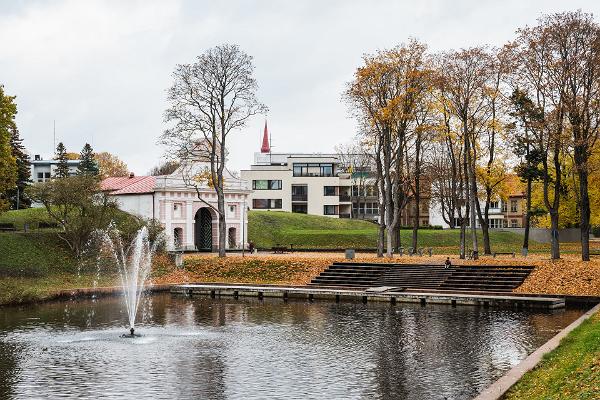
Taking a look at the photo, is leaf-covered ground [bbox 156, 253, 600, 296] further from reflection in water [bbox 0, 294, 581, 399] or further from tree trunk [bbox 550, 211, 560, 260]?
reflection in water [bbox 0, 294, 581, 399]

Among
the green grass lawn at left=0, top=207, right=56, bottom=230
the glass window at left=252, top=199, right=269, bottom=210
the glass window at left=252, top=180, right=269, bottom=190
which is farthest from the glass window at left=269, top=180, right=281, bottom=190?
the green grass lawn at left=0, top=207, right=56, bottom=230

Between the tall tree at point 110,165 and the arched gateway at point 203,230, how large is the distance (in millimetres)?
59478

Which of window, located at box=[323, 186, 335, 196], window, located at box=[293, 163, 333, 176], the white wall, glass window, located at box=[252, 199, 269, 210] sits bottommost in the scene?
the white wall

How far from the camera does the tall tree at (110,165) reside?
12850 cm

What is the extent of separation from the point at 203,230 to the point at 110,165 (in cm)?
6544

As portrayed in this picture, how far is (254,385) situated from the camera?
67.8 feet

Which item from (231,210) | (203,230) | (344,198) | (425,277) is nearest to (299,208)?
(344,198)

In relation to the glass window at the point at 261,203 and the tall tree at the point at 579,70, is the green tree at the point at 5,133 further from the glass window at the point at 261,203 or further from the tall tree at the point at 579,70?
the glass window at the point at 261,203

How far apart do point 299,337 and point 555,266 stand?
23.8 m

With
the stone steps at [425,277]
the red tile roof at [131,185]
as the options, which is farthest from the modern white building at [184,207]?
the stone steps at [425,277]

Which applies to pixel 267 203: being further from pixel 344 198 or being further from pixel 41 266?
pixel 41 266

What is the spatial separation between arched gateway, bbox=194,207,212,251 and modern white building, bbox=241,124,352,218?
38.2m

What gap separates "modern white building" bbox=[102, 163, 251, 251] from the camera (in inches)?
2623

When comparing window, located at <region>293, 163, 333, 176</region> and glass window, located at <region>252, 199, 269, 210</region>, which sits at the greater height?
window, located at <region>293, 163, 333, 176</region>
